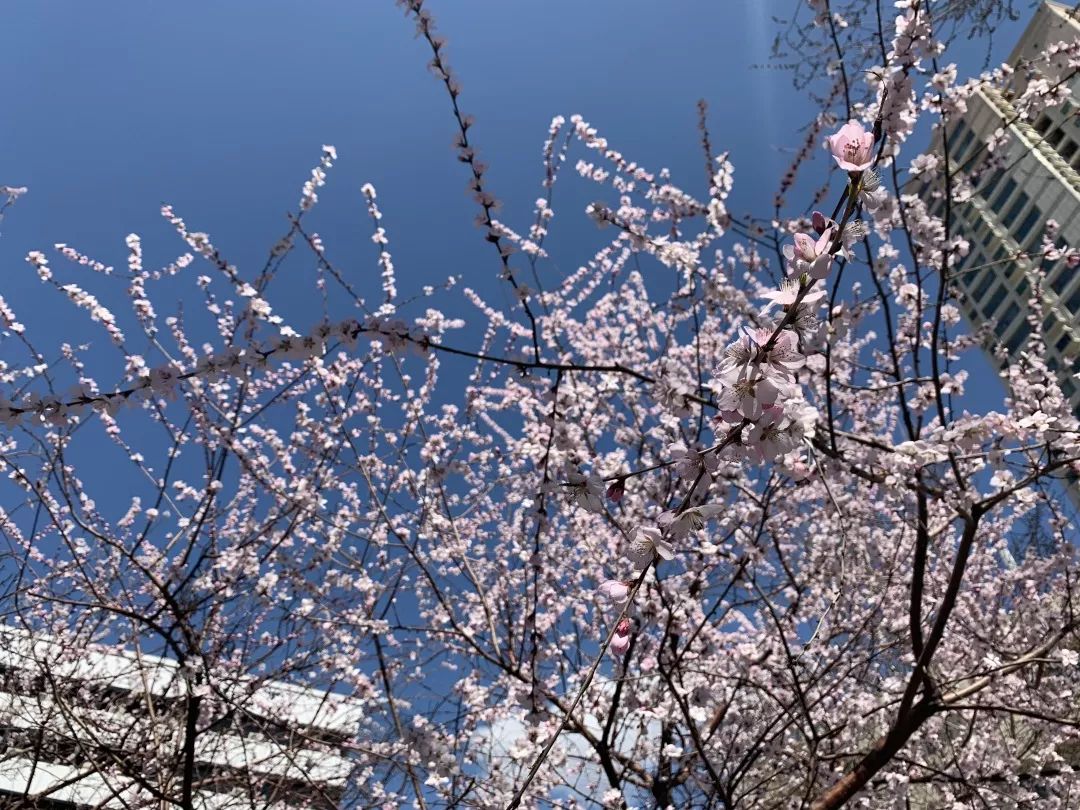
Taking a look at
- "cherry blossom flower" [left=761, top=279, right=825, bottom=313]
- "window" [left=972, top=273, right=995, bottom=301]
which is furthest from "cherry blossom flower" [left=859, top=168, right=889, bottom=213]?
"window" [left=972, top=273, right=995, bottom=301]

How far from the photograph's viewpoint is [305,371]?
5.21m

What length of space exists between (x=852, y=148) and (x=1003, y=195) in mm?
50590

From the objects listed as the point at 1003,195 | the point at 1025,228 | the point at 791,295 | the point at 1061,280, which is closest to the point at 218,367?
the point at 791,295

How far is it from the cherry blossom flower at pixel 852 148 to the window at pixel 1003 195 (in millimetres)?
49255

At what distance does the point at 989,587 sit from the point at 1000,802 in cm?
326

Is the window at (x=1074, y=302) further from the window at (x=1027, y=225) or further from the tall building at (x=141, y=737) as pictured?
the tall building at (x=141, y=737)

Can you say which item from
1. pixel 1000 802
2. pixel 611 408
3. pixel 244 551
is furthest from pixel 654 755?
pixel 244 551

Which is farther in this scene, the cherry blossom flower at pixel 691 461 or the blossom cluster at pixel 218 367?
the blossom cluster at pixel 218 367

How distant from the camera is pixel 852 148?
50.2 inches

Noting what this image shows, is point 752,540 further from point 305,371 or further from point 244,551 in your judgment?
point 244,551

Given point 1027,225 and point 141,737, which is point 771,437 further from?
point 1027,225

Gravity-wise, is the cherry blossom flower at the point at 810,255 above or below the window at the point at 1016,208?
below

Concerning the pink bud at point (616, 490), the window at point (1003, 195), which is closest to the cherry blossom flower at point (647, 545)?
the pink bud at point (616, 490)

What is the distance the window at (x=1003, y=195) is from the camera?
3962 cm
